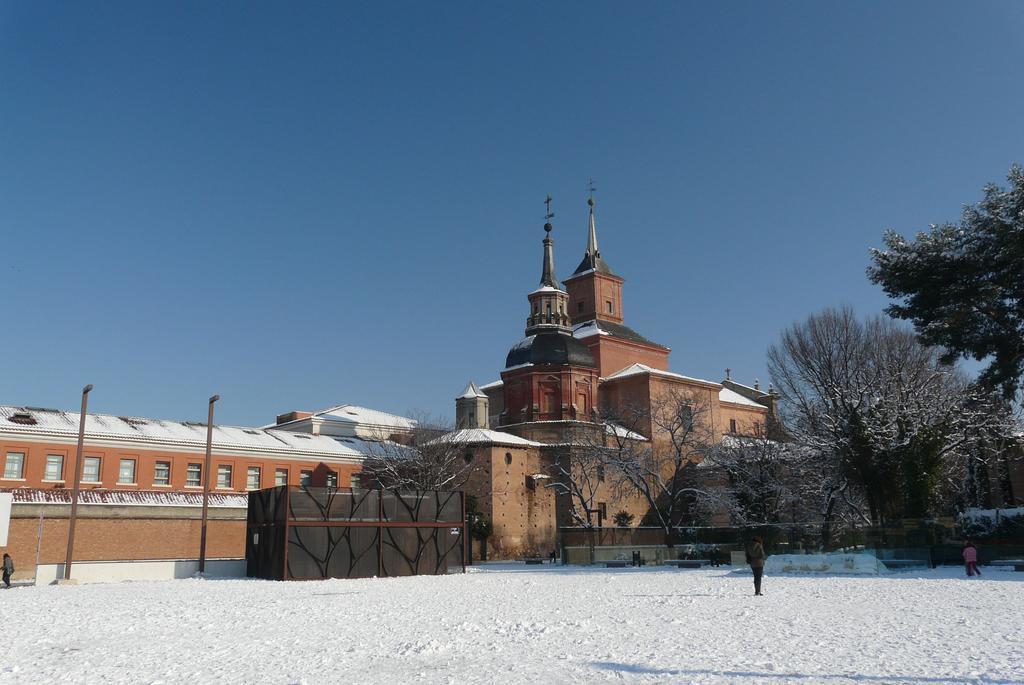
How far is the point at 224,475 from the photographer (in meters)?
46.4

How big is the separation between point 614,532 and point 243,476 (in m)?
21.0

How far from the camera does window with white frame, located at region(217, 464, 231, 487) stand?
4612 cm

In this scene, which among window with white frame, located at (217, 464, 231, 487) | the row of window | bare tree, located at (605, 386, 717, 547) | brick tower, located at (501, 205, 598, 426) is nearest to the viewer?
the row of window

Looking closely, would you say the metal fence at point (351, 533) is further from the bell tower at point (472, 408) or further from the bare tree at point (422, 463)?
the bell tower at point (472, 408)

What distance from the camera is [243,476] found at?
4691cm

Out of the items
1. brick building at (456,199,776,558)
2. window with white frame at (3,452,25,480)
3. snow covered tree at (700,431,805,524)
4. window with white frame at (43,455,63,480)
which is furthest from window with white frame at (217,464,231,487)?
snow covered tree at (700,431,805,524)

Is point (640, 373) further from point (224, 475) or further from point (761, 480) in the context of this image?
point (224, 475)

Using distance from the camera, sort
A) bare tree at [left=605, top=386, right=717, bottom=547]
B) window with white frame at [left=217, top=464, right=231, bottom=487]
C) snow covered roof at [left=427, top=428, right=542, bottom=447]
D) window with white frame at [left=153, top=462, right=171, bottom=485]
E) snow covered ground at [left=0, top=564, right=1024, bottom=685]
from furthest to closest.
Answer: snow covered roof at [left=427, top=428, right=542, bottom=447]
window with white frame at [left=217, top=464, right=231, bottom=487]
bare tree at [left=605, top=386, right=717, bottom=547]
window with white frame at [left=153, top=462, right=171, bottom=485]
snow covered ground at [left=0, top=564, right=1024, bottom=685]

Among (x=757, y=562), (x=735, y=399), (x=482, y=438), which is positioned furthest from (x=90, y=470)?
(x=735, y=399)

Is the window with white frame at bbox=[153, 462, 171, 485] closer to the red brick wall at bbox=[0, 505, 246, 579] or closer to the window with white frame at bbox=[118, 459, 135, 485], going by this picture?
the window with white frame at bbox=[118, 459, 135, 485]

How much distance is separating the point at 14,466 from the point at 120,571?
42.3ft

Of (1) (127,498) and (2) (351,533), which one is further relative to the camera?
(1) (127,498)

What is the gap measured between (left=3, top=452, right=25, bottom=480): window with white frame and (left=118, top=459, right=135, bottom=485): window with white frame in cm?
447

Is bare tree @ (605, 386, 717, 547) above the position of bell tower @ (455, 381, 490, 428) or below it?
below
